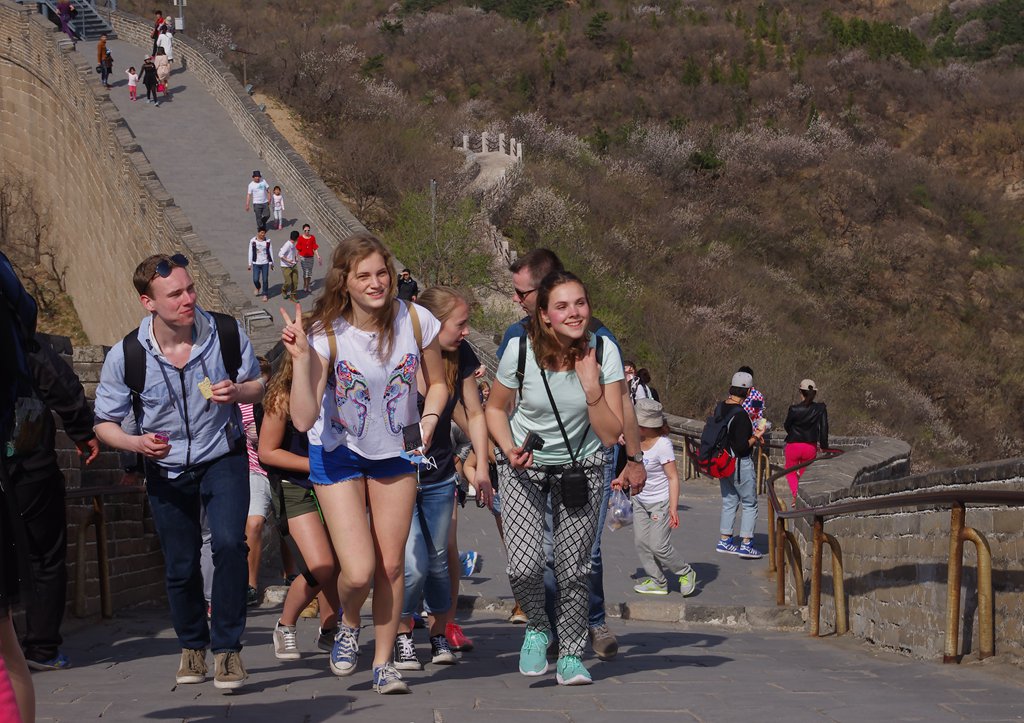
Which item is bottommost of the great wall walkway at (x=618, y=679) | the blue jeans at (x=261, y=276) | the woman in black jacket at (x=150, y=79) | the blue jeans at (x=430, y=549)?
the great wall walkway at (x=618, y=679)

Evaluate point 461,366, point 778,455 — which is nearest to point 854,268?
point 778,455

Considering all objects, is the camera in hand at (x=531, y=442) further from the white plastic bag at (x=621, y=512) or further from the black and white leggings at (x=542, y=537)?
the white plastic bag at (x=621, y=512)

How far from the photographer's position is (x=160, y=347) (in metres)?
5.95

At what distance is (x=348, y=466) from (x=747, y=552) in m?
8.34

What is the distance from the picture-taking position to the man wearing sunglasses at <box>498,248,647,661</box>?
630 centimetres

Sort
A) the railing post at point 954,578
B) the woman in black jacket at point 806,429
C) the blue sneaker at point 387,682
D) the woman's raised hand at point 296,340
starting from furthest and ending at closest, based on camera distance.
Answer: the woman in black jacket at point 806,429, the railing post at point 954,578, the blue sneaker at point 387,682, the woman's raised hand at point 296,340

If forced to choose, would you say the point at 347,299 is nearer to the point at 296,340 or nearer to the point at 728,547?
the point at 296,340

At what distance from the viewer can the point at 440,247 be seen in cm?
3438

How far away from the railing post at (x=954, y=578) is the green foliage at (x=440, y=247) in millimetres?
27386

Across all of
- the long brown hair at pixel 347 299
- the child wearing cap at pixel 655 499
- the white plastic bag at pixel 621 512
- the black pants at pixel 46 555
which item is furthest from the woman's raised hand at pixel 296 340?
the child wearing cap at pixel 655 499

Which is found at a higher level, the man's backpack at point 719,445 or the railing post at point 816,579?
the man's backpack at point 719,445

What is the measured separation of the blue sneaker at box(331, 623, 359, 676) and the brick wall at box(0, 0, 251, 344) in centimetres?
1550

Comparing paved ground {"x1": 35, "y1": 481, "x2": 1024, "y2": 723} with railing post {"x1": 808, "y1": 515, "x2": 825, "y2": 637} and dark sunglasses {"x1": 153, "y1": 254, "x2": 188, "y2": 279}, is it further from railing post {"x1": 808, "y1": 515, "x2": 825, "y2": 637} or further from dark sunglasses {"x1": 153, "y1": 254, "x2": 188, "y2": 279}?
dark sunglasses {"x1": 153, "y1": 254, "x2": 188, "y2": 279}

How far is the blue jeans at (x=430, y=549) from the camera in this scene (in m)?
6.57
